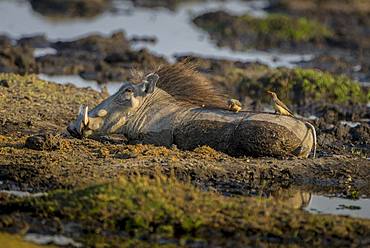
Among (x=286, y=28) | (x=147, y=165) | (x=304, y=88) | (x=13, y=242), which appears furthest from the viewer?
(x=286, y=28)

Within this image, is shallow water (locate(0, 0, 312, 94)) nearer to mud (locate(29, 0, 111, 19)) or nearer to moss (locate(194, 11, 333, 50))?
mud (locate(29, 0, 111, 19))

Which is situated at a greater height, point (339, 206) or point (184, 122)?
point (184, 122)

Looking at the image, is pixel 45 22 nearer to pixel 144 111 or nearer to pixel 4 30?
pixel 4 30

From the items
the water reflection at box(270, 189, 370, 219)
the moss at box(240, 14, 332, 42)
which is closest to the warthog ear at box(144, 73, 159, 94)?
the water reflection at box(270, 189, 370, 219)

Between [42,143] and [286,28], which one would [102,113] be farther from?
[286,28]

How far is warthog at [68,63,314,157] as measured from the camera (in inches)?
460

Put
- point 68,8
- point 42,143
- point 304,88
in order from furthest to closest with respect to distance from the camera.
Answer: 1. point 68,8
2. point 304,88
3. point 42,143

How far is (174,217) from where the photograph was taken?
29.1 ft

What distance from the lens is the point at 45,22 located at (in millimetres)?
32344

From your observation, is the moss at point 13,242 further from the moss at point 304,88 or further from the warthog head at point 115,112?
the moss at point 304,88

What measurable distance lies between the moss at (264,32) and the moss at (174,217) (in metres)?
18.6

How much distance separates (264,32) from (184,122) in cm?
1870

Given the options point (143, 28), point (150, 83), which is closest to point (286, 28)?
point (143, 28)

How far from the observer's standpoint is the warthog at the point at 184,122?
1168 cm
